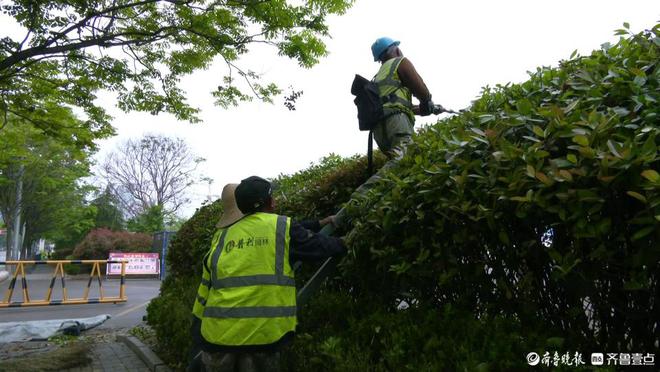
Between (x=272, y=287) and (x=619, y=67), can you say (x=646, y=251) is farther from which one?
(x=272, y=287)

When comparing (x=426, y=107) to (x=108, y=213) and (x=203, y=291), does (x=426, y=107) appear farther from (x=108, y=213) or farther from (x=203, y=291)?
(x=108, y=213)

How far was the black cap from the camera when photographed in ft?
9.14

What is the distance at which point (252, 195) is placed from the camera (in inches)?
109

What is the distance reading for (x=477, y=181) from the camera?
1.98 metres

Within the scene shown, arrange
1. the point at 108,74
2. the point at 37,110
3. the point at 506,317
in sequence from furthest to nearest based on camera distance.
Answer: the point at 37,110 → the point at 108,74 → the point at 506,317

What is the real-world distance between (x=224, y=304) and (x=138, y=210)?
4250 cm

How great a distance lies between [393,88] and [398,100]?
3.6 inches

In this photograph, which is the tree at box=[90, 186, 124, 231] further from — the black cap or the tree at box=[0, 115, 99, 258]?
the black cap

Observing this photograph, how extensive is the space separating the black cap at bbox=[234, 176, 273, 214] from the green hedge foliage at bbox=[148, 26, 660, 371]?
1.67ft

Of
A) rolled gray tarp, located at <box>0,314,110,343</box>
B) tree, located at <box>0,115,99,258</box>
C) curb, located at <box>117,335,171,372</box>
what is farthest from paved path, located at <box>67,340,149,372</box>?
tree, located at <box>0,115,99,258</box>

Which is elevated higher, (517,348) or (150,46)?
(150,46)

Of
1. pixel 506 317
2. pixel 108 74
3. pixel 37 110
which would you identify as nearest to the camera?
pixel 506 317

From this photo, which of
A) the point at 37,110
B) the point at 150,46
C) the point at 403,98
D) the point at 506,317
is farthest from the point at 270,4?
the point at 506,317

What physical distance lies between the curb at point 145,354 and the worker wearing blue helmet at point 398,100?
361cm
